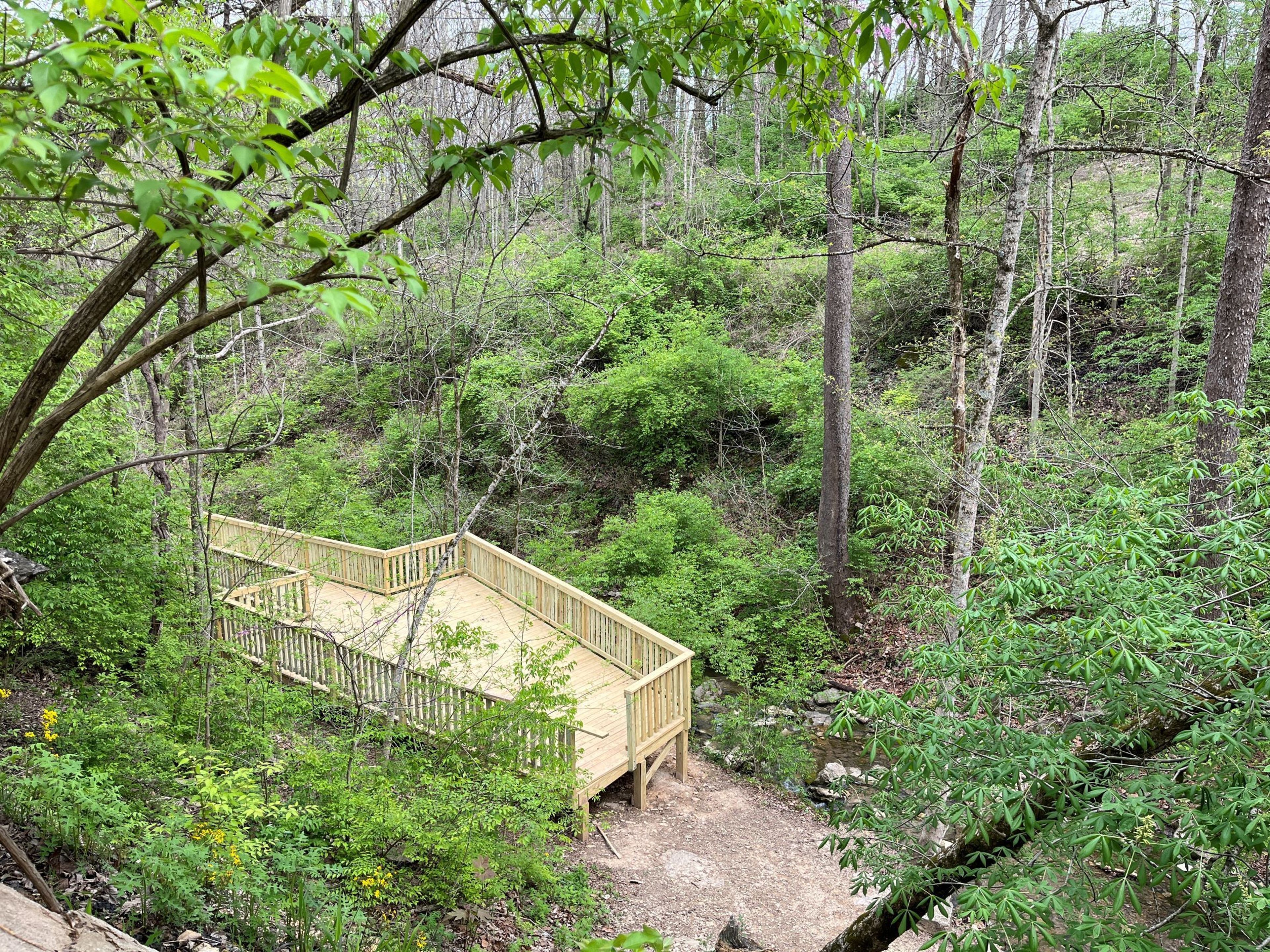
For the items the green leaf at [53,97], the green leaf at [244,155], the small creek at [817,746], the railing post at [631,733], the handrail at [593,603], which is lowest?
the small creek at [817,746]

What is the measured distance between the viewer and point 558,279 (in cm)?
1714

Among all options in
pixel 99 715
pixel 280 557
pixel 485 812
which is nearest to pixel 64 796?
pixel 99 715

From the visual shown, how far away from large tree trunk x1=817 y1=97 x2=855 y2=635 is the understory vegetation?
2.7 inches

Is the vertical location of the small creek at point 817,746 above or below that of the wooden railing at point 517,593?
below

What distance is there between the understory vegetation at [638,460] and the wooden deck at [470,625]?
19.4 inches

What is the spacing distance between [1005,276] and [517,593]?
25.1 feet

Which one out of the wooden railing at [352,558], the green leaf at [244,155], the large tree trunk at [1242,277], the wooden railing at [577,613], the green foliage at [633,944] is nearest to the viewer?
the green foliage at [633,944]

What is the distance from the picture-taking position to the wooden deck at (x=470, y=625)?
24.5 feet

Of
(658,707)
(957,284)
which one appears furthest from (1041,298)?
(658,707)

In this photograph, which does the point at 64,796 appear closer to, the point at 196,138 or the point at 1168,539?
the point at 196,138

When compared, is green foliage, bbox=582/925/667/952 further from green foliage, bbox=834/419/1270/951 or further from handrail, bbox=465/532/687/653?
handrail, bbox=465/532/687/653

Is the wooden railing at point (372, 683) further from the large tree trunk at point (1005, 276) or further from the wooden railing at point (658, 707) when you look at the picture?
the large tree trunk at point (1005, 276)

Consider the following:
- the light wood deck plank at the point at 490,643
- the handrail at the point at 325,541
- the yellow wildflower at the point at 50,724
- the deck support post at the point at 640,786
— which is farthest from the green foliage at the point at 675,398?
the yellow wildflower at the point at 50,724

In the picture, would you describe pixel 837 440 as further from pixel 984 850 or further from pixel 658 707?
pixel 984 850
